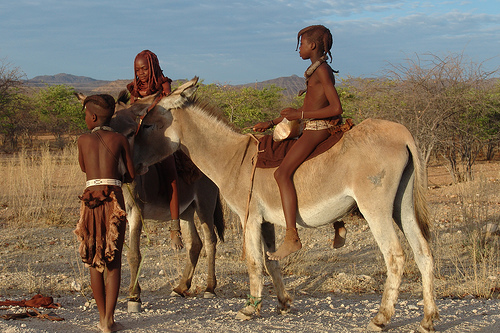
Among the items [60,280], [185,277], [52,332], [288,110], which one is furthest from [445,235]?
[52,332]

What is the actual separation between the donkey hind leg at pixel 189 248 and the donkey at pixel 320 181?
167cm

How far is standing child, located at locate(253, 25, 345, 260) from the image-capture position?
478cm

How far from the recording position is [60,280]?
22.8 feet

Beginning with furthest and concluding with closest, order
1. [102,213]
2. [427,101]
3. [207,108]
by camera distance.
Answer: [427,101] → [207,108] → [102,213]

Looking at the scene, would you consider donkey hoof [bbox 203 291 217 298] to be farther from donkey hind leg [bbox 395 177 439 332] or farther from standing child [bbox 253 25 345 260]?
donkey hind leg [bbox 395 177 439 332]

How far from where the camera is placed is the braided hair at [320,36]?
4.91 meters

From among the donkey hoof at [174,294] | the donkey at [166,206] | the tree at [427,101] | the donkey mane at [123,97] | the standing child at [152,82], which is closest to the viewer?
the donkey at [166,206]

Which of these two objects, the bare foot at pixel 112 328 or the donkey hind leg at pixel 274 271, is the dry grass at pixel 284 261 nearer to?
the bare foot at pixel 112 328

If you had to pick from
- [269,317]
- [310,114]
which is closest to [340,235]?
[269,317]

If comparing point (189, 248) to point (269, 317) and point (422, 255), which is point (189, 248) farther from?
point (422, 255)

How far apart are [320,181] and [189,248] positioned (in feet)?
9.13

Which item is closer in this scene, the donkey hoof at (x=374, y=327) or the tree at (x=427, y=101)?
the donkey hoof at (x=374, y=327)

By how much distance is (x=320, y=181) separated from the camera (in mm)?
4750

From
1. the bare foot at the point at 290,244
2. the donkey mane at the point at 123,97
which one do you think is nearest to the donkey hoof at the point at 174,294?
the bare foot at the point at 290,244
